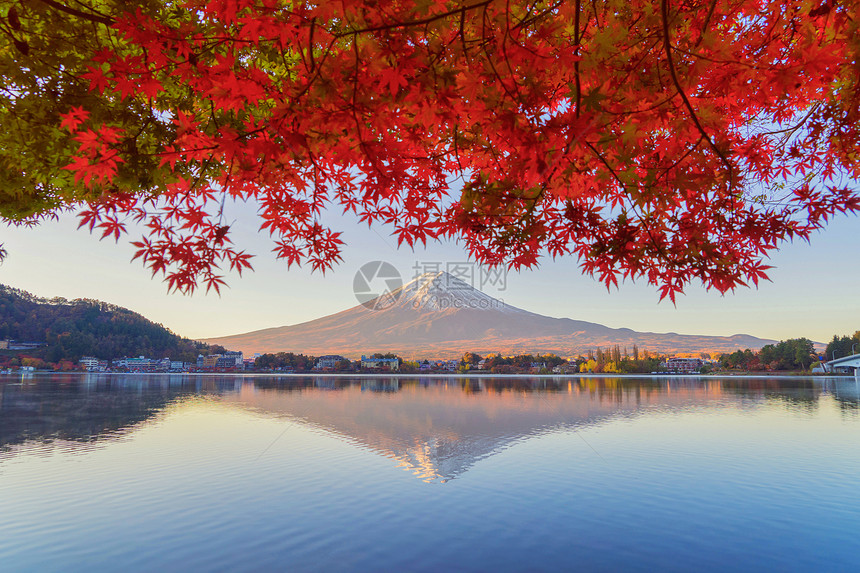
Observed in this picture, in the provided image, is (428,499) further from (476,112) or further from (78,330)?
(78,330)

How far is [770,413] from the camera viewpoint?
99.9ft

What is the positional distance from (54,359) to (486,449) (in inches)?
6137

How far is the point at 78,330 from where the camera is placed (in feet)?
399

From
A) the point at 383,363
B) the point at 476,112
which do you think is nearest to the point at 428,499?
the point at 476,112

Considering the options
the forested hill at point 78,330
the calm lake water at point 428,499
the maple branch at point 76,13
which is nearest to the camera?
the maple branch at point 76,13

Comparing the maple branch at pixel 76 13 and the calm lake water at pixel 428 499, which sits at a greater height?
the maple branch at pixel 76 13

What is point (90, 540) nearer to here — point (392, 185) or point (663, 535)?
point (392, 185)

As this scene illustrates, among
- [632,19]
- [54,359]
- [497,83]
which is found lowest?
[54,359]

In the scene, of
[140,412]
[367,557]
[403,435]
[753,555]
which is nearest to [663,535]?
[753,555]

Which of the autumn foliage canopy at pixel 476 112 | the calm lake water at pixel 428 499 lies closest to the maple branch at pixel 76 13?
the autumn foliage canopy at pixel 476 112

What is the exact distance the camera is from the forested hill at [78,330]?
121000mm

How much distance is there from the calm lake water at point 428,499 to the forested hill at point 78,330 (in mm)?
123974

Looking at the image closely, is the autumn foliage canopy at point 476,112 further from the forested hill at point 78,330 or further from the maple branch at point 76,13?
the forested hill at point 78,330

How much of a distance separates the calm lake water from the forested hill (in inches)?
4881
